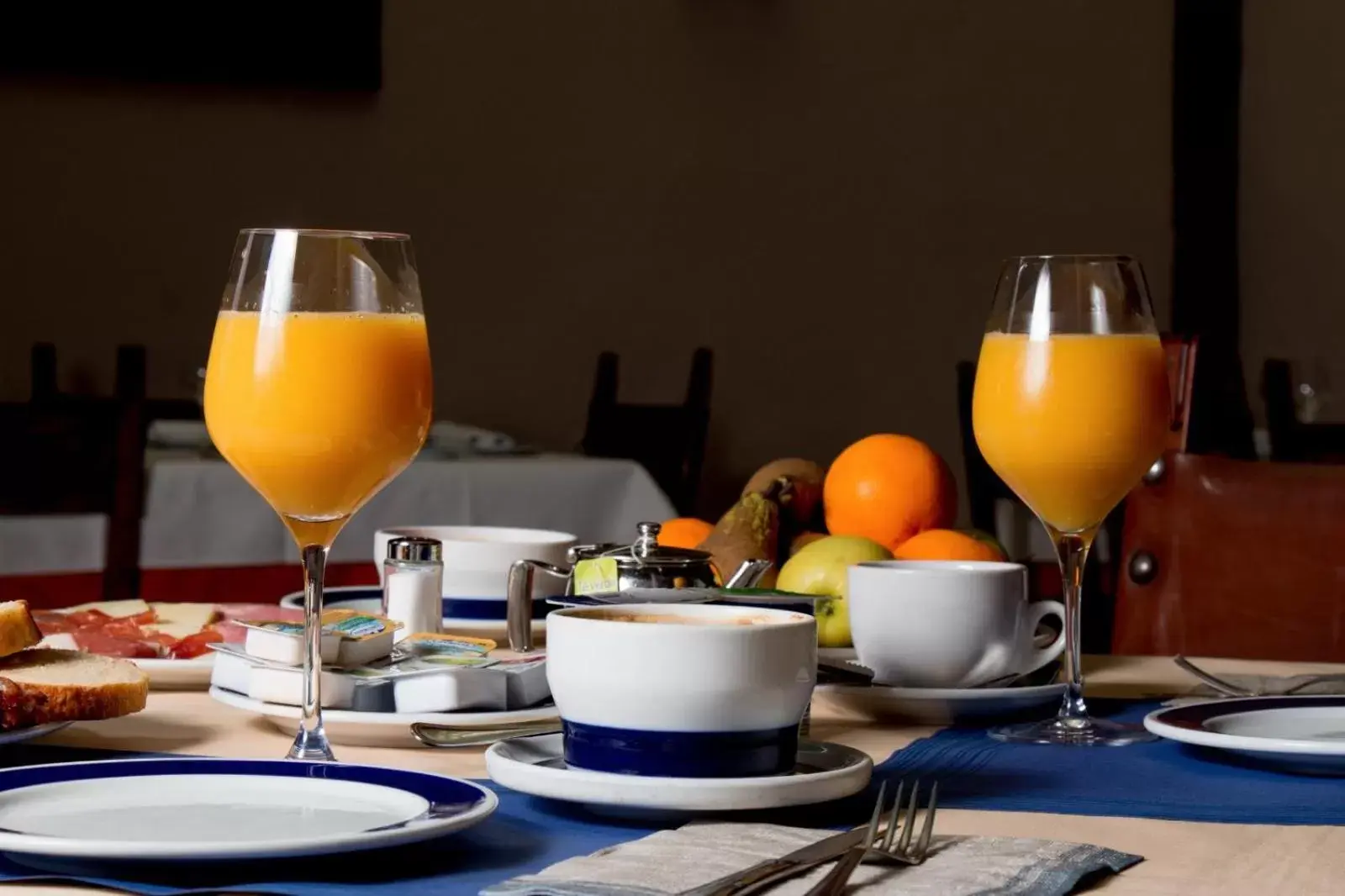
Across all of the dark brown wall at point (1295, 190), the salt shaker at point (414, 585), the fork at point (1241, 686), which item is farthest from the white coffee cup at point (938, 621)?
the dark brown wall at point (1295, 190)

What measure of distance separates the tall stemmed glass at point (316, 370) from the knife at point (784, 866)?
13.1 inches

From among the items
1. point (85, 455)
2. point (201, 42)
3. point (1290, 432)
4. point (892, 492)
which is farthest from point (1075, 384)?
point (201, 42)

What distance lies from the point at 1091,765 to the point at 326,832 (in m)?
0.39

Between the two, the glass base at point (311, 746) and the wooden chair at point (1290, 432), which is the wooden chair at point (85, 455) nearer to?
the glass base at point (311, 746)

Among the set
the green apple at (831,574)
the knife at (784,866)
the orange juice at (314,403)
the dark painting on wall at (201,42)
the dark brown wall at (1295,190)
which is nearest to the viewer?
the knife at (784,866)

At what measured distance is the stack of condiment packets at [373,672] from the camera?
0.89m

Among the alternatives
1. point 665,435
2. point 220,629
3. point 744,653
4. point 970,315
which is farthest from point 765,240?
point 744,653

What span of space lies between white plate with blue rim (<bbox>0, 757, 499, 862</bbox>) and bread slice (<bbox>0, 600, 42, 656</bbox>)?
195 mm

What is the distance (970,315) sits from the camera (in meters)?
5.73

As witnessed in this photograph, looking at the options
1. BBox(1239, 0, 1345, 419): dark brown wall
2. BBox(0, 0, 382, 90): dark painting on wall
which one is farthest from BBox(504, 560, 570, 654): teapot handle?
BBox(1239, 0, 1345, 419): dark brown wall

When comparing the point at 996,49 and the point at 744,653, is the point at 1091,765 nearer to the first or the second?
the point at 744,653

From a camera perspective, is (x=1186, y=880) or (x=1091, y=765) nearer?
(x=1186, y=880)

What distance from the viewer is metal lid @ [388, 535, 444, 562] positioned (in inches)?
43.1

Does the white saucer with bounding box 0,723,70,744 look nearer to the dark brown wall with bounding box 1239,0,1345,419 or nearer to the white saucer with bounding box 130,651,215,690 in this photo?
the white saucer with bounding box 130,651,215,690
